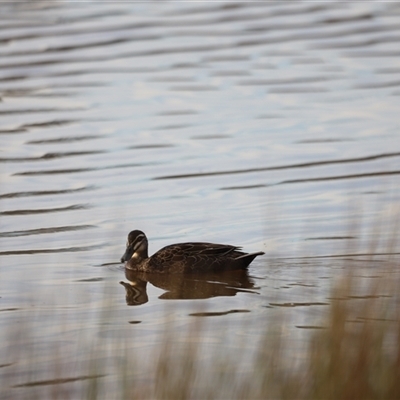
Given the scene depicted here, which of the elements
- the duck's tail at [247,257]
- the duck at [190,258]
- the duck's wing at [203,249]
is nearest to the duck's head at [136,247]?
the duck at [190,258]

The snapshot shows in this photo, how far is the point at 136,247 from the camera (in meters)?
11.0

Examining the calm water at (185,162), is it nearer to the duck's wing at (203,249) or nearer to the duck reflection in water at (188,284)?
the duck reflection in water at (188,284)

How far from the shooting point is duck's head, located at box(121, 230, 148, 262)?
10992 millimetres

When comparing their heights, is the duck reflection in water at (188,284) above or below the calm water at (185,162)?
below

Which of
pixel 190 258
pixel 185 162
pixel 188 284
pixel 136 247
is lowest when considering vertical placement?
pixel 188 284

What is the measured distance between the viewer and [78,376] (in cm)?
735

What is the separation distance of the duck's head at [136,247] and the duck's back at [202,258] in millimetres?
271

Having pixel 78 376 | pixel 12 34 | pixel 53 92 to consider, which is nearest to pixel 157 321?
pixel 78 376

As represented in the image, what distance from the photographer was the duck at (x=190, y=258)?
10.5m

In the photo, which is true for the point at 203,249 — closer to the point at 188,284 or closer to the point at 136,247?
the point at 188,284

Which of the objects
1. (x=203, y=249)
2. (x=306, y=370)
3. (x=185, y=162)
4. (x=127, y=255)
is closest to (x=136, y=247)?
(x=127, y=255)

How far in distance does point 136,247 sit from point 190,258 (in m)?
0.61

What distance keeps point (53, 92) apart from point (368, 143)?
545 cm

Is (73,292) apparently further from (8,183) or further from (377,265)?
(8,183)
